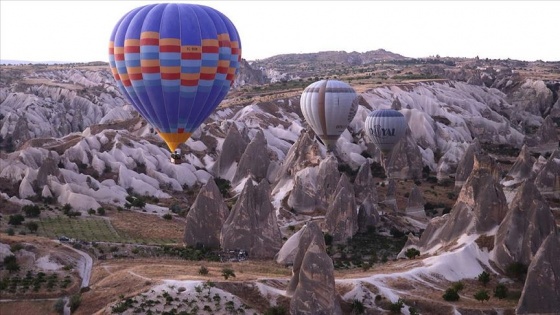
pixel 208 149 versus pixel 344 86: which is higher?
pixel 344 86

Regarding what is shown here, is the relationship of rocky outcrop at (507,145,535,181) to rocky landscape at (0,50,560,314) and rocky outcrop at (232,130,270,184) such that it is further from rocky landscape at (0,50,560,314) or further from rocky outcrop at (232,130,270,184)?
rocky outcrop at (232,130,270,184)

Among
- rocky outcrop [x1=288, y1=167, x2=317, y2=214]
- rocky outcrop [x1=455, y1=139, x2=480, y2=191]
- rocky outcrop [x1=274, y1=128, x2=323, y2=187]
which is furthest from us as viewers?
rocky outcrop [x1=455, y1=139, x2=480, y2=191]

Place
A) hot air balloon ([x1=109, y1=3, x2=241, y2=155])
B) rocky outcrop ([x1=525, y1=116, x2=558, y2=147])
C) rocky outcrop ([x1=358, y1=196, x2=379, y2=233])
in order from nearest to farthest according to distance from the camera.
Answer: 1. hot air balloon ([x1=109, y1=3, x2=241, y2=155])
2. rocky outcrop ([x1=358, y1=196, x2=379, y2=233])
3. rocky outcrop ([x1=525, y1=116, x2=558, y2=147])

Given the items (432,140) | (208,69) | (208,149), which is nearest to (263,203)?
(208,69)

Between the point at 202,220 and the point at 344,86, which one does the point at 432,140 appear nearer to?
the point at 344,86

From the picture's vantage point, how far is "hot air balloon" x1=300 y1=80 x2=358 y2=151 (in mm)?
61688

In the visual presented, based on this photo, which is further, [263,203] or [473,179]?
[263,203]

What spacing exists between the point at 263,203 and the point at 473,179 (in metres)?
11.0

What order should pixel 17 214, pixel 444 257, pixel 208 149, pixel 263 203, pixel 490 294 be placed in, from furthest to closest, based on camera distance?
pixel 208 149, pixel 17 214, pixel 263 203, pixel 444 257, pixel 490 294

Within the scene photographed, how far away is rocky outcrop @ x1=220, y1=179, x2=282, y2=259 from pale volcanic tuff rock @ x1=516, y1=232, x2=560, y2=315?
576 inches

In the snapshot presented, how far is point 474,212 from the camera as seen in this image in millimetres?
37688

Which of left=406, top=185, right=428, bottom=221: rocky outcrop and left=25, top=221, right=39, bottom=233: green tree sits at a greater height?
left=25, top=221, right=39, bottom=233: green tree

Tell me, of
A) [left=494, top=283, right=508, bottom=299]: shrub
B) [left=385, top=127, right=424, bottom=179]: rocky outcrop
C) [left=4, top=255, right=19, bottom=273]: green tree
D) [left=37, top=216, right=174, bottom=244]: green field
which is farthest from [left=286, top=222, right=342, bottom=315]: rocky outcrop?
[left=385, top=127, right=424, bottom=179]: rocky outcrop

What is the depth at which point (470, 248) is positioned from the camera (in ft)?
118
